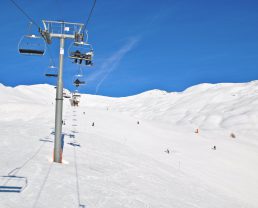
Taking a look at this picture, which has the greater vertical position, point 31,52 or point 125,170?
point 31,52

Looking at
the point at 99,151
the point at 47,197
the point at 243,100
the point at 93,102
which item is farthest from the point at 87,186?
the point at 93,102

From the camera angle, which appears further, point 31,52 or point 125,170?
point 125,170

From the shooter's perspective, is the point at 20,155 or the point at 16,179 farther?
the point at 20,155

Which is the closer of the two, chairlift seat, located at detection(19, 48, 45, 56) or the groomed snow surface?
the groomed snow surface

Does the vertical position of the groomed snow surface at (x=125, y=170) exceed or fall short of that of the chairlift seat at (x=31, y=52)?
it falls short

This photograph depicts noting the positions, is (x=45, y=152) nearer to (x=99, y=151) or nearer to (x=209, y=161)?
(x=99, y=151)

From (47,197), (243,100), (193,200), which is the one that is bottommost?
(193,200)

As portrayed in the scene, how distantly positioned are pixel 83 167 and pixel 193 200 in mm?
4727

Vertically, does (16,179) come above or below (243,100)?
below

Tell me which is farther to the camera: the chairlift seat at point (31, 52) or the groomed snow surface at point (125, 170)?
the chairlift seat at point (31, 52)

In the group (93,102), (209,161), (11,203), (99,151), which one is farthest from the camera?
(93,102)

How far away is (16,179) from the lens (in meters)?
11.3

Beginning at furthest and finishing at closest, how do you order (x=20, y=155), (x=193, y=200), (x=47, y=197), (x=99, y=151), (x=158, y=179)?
(x=99, y=151) < (x=158, y=179) < (x=20, y=155) < (x=193, y=200) < (x=47, y=197)

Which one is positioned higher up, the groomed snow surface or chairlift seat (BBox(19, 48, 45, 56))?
chairlift seat (BBox(19, 48, 45, 56))
